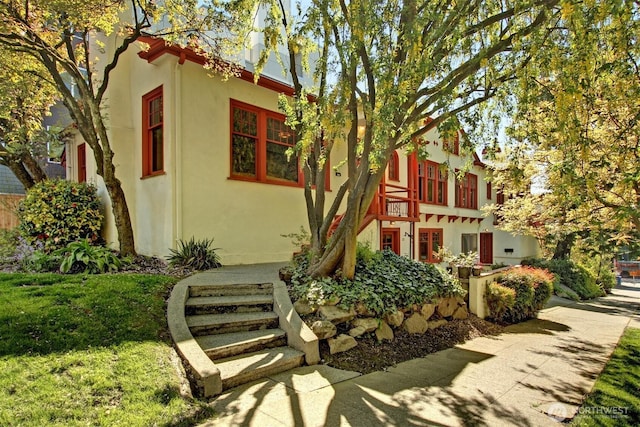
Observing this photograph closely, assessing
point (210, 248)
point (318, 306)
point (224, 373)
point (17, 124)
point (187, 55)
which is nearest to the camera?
point (224, 373)

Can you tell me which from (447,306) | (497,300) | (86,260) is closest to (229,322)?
(86,260)

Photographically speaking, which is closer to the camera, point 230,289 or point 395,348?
point 395,348

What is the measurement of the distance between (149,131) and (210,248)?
3.25 m

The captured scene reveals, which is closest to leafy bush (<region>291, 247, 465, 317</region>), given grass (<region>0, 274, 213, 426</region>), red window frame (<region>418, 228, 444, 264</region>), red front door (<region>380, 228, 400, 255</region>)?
grass (<region>0, 274, 213, 426</region>)

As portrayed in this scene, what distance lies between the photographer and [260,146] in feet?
30.6

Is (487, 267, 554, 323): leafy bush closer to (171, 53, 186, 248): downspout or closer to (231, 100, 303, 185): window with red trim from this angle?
(231, 100, 303, 185): window with red trim

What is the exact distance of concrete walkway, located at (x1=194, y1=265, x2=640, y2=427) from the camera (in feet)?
11.3

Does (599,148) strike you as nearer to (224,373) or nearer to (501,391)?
(501,391)

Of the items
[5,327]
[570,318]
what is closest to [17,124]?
[5,327]

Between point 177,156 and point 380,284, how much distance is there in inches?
198

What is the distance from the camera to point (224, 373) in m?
3.98

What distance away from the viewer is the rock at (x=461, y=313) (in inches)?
298

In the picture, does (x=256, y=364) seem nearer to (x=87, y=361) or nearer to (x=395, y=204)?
(x=87, y=361)

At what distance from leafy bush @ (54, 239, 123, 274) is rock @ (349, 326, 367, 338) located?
4.75 metres
